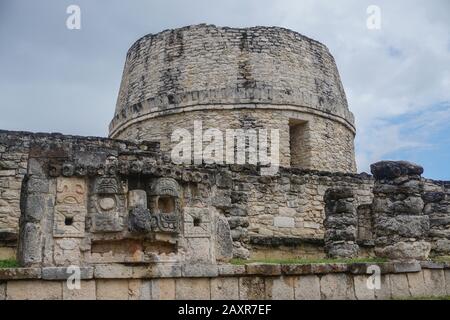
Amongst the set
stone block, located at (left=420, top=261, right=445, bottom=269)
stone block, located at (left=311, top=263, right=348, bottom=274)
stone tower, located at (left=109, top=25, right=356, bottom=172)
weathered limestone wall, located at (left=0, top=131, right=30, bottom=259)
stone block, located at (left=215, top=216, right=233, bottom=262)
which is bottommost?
stone block, located at (left=311, top=263, right=348, bottom=274)

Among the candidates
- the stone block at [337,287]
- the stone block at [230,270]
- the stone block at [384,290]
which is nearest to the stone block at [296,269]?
the stone block at [337,287]

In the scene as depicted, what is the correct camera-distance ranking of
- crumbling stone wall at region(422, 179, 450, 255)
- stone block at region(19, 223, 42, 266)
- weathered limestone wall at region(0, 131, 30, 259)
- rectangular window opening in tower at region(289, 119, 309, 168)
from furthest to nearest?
rectangular window opening in tower at region(289, 119, 309, 168) → weathered limestone wall at region(0, 131, 30, 259) → crumbling stone wall at region(422, 179, 450, 255) → stone block at region(19, 223, 42, 266)

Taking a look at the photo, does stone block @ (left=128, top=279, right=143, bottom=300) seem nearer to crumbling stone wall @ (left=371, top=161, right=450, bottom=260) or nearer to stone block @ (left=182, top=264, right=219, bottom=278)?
stone block @ (left=182, top=264, right=219, bottom=278)

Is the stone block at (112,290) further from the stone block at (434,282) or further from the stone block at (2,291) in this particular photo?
the stone block at (434,282)

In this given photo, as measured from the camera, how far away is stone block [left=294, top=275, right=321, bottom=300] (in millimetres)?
7222

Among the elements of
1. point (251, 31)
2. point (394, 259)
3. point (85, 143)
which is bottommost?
point (394, 259)

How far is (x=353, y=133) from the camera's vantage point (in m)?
18.9

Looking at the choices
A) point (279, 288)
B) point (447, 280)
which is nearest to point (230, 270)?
point (279, 288)

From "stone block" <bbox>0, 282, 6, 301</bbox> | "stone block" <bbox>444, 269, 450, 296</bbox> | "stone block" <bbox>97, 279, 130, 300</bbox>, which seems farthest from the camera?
"stone block" <bbox>444, 269, 450, 296</bbox>

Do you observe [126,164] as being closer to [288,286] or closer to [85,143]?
[288,286]

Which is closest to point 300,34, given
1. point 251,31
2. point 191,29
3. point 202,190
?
point 251,31

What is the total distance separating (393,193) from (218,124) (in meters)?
7.80

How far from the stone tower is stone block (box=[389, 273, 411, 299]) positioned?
8317 mm

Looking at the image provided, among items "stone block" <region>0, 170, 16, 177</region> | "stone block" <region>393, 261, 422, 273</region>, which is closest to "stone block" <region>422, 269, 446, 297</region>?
"stone block" <region>393, 261, 422, 273</region>
